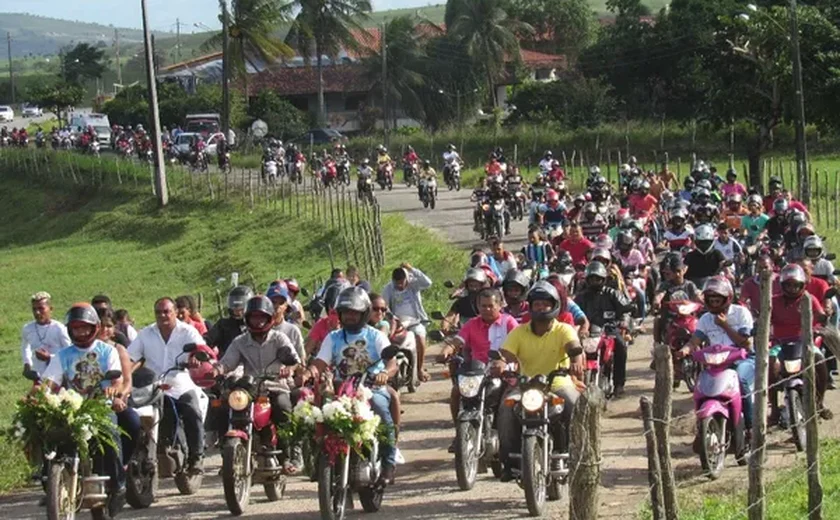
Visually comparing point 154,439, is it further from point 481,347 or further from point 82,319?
point 481,347

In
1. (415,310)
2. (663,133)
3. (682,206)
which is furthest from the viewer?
(663,133)

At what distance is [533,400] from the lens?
1114cm

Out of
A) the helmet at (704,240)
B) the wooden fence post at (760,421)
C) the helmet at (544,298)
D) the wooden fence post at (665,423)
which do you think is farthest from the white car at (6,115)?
the wooden fence post at (665,423)

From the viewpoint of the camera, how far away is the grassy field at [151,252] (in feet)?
114

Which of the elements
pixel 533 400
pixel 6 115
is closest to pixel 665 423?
pixel 533 400

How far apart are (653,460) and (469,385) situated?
11.3 feet

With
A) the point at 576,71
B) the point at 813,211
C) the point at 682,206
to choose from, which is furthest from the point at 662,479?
the point at 576,71

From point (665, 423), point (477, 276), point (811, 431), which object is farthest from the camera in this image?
point (477, 276)

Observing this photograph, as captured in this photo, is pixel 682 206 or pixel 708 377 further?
pixel 682 206

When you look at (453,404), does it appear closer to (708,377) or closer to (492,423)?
(492,423)

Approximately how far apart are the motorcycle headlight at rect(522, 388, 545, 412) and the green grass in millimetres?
1062

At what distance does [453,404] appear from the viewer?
42.2 ft

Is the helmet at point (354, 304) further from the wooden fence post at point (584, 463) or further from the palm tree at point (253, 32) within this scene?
the palm tree at point (253, 32)

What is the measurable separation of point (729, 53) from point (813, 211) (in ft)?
27.6
